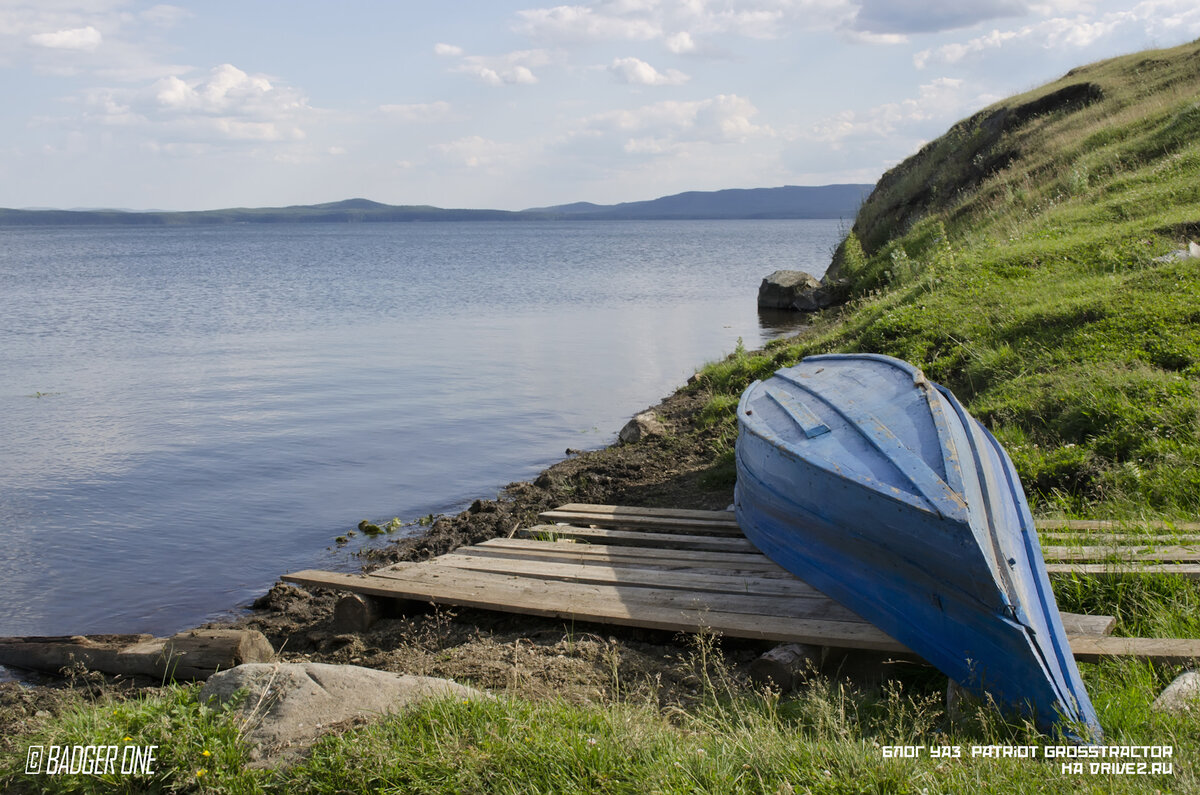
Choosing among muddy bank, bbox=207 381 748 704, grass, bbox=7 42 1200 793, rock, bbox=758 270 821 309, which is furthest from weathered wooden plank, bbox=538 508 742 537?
rock, bbox=758 270 821 309

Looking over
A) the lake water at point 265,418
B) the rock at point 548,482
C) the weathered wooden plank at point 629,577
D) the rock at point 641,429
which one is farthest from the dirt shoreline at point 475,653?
A: the rock at point 641,429

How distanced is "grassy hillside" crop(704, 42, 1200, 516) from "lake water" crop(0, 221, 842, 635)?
13.1ft

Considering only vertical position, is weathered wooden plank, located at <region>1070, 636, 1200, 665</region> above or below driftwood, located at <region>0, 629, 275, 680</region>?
above

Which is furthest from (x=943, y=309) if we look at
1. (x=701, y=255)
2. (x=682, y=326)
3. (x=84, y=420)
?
(x=701, y=255)

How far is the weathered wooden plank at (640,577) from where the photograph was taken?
559 centimetres

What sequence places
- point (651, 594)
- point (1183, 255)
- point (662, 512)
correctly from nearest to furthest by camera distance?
1. point (651, 594)
2. point (662, 512)
3. point (1183, 255)

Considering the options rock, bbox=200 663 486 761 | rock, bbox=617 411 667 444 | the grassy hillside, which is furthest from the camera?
rock, bbox=617 411 667 444

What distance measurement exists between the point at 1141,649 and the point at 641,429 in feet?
25.3

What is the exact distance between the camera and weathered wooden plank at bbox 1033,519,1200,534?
5.59 metres

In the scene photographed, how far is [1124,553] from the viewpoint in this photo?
520 cm

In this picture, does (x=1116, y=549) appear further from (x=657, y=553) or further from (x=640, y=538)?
(x=640, y=538)

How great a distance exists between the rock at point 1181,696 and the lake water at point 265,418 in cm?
673

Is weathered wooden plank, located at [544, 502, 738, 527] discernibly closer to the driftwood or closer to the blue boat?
the blue boat

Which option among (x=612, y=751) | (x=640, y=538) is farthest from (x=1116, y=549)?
(x=612, y=751)
